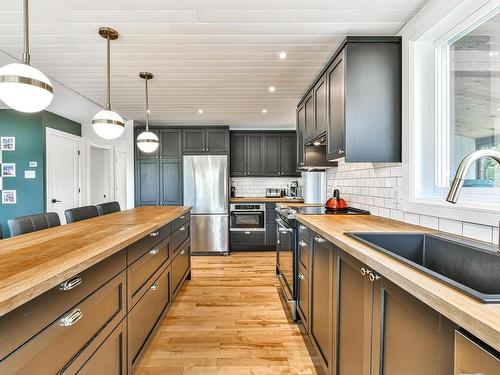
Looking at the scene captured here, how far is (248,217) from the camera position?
5148 mm

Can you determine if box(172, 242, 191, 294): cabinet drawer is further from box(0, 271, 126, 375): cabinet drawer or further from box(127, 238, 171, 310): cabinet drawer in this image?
box(0, 271, 126, 375): cabinet drawer

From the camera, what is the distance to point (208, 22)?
6.49 feet

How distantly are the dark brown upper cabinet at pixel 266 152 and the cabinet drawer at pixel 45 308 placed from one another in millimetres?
4358

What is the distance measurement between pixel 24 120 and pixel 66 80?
2.11 meters

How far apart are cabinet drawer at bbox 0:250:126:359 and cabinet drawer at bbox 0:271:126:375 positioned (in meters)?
0.02

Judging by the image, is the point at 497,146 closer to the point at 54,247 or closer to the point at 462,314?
the point at 462,314

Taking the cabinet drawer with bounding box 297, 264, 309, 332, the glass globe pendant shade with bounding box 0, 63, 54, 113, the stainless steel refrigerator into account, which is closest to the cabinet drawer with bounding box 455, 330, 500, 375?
the cabinet drawer with bounding box 297, 264, 309, 332

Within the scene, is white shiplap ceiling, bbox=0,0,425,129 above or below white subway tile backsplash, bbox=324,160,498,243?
above

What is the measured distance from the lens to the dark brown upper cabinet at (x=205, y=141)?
507cm

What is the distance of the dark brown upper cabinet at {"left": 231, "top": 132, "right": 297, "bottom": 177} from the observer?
18.1ft

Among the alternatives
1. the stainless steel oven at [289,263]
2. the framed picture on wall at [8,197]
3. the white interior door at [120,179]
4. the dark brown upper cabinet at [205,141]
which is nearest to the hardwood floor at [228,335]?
the stainless steel oven at [289,263]

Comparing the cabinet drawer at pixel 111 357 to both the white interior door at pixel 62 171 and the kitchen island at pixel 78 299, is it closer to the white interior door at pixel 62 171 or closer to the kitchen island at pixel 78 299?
the kitchen island at pixel 78 299

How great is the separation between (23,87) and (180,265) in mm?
2146

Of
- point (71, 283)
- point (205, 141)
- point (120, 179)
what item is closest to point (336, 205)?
point (71, 283)
